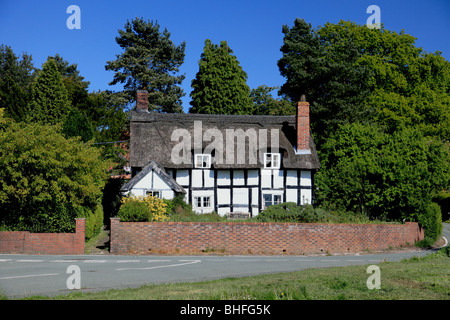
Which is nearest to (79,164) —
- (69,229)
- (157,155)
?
(69,229)

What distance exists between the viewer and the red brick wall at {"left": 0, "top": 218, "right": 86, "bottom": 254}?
74.6 feet

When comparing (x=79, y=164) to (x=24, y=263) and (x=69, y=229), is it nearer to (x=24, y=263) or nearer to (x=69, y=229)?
(x=69, y=229)

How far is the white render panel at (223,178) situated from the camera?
1363 inches

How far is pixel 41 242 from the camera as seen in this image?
74.8 feet

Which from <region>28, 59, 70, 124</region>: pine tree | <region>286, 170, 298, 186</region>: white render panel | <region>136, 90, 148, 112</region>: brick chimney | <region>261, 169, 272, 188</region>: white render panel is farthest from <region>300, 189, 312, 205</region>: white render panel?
<region>28, 59, 70, 124</region>: pine tree

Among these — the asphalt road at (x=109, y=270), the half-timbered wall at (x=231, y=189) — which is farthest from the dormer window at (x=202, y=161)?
the asphalt road at (x=109, y=270)

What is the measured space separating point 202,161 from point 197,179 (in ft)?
4.23

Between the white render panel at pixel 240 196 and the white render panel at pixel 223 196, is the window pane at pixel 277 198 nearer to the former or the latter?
the white render panel at pixel 240 196

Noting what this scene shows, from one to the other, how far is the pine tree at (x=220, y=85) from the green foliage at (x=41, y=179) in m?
29.1

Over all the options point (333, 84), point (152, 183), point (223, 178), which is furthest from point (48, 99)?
point (333, 84)

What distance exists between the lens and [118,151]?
4094 centimetres

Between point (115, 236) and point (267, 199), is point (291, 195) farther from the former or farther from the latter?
point (115, 236)

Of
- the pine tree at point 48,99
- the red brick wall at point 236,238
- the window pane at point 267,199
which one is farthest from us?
the pine tree at point 48,99

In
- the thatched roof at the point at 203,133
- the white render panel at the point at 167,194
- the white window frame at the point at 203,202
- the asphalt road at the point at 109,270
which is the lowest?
the asphalt road at the point at 109,270
